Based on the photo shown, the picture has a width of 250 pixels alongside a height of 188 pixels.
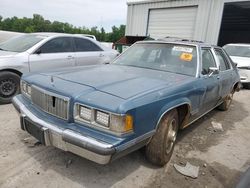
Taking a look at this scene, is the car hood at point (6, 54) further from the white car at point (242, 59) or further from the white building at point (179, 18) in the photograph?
the white building at point (179, 18)

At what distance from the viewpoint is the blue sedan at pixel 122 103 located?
2166 mm

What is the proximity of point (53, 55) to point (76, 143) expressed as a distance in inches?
151

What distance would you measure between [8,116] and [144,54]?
8.78ft

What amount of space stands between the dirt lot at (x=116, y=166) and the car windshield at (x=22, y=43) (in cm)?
198

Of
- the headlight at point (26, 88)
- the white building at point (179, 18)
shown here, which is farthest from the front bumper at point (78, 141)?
the white building at point (179, 18)

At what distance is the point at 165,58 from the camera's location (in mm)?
3709

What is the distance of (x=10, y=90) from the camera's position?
190 inches

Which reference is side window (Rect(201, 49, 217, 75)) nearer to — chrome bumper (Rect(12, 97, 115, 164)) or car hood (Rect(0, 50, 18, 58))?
chrome bumper (Rect(12, 97, 115, 164))

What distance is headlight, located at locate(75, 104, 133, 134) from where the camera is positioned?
83.7 inches

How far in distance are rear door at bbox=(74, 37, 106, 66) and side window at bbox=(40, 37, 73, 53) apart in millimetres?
223

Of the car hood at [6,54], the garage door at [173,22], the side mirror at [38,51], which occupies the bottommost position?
the car hood at [6,54]

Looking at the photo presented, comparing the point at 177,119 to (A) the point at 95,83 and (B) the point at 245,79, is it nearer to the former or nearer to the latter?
(A) the point at 95,83

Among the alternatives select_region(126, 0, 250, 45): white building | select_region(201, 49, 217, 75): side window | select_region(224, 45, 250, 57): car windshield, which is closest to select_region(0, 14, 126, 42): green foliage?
select_region(126, 0, 250, 45): white building

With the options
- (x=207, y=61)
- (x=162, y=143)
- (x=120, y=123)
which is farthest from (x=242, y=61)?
(x=120, y=123)
